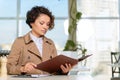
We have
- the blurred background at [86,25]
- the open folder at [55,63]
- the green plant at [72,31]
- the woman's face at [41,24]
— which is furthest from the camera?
the blurred background at [86,25]

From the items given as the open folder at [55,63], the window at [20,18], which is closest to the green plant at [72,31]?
the window at [20,18]

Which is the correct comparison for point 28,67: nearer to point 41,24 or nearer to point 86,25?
point 41,24

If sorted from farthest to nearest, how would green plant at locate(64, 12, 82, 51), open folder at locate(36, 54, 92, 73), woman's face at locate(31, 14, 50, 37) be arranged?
green plant at locate(64, 12, 82, 51)
woman's face at locate(31, 14, 50, 37)
open folder at locate(36, 54, 92, 73)

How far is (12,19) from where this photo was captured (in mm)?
6707

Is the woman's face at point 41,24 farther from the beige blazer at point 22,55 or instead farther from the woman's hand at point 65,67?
the woman's hand at point 65,67

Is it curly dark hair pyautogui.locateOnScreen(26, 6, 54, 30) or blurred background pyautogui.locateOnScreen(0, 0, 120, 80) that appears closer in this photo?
curly dark hair pyautogui.locateOnScreen(26, 6, 54, 30)

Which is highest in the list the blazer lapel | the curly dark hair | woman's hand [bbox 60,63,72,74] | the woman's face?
the curly dark hair

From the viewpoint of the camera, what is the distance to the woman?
5.74 feet

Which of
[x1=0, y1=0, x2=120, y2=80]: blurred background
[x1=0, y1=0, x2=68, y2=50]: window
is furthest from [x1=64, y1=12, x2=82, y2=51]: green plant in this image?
[x1=0, y1=0, x2=68, y2=50]: window

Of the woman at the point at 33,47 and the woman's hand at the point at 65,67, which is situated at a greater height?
the woman at the point at 33,47

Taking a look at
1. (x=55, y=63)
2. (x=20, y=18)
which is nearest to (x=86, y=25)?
(x=20, y=18)

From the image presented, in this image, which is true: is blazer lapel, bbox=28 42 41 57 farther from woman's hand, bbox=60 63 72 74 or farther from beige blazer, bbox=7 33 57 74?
woman's hand, bbox=60 63 72 74

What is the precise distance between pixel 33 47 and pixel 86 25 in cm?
492

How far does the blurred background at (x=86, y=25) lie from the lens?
662cm
